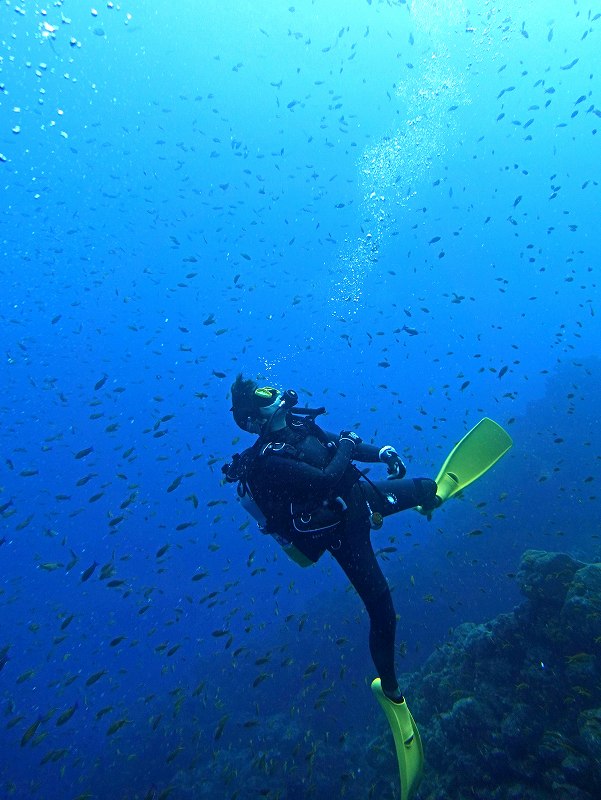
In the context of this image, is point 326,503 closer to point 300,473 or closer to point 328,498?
point 328,498

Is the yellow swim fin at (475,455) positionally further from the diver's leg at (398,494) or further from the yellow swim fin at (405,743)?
the yellow swim fin at (405,743)

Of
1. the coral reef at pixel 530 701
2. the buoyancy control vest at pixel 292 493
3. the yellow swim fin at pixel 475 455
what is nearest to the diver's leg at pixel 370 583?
the buoyancy control vest at pixel 292 493

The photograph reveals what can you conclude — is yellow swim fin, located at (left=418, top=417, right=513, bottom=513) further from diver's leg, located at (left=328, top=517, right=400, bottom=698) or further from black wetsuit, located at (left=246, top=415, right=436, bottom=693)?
diver's leg, located at (left=328, top=517, right=400, bottom=698)

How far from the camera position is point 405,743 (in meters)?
4.56

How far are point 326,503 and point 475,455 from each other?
2.94m

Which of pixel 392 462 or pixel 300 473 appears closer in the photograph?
pixel 300 473

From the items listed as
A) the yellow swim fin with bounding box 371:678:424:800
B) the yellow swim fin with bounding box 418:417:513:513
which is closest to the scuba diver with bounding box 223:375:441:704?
the yellow swim fin with bounding box 371:678:424:800

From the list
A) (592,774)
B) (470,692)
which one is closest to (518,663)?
(470,692)

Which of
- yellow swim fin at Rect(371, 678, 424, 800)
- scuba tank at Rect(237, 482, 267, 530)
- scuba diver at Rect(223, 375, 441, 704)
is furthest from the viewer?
yellow swim fin at Rect(371, 678, 424, 800)

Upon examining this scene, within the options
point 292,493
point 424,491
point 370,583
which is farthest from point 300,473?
point 424,491

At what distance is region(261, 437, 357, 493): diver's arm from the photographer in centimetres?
378

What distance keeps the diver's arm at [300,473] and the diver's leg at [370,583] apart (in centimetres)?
69

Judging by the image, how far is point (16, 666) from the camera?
46.6 meters

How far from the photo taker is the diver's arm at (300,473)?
3.78m
